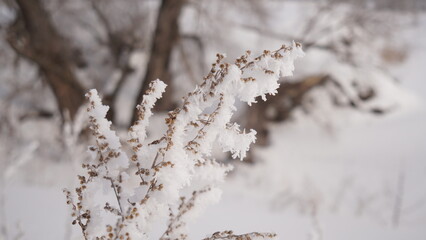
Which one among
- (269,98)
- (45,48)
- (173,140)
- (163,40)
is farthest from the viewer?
(269,98)

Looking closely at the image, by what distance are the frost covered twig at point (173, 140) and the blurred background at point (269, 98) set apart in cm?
249

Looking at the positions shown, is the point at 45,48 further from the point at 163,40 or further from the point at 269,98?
the point at 269,98

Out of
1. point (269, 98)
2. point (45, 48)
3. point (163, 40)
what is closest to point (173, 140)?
point (163, 40)

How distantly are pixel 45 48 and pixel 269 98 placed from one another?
389 centimetres

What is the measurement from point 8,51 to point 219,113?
204 inches

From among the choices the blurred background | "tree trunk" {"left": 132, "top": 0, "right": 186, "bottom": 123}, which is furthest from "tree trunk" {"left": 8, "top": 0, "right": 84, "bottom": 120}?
"tree trunk" {"left": 132, "top": 0, "right": 186, "bottom": 123}

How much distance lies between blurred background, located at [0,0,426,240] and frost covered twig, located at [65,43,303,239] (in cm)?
249

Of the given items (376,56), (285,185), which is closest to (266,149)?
(285,185)

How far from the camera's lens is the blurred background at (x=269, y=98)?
→ 434 centimetres

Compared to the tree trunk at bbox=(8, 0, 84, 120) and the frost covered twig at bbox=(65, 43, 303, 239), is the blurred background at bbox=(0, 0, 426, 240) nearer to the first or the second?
the tree trunk at bbox=(8, 0, 84, 120)

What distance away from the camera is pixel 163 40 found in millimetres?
4379

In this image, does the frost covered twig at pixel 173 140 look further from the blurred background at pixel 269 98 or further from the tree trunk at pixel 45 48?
the tree trunk at pixel 45 48

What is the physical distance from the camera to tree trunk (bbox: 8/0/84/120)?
3.73 meters

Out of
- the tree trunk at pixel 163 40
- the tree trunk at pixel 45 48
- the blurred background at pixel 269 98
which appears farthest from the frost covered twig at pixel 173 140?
the tree trunk at pixel 163 40
